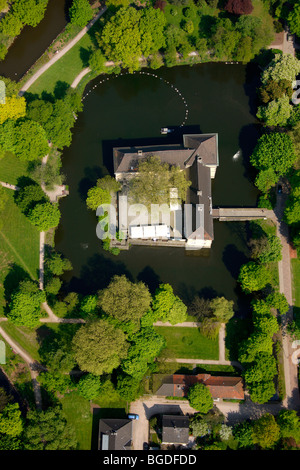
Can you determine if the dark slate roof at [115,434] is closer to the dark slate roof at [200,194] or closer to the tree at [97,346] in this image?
the tree at [97,346]

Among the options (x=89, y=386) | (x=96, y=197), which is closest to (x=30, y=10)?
(x=96, y=197)

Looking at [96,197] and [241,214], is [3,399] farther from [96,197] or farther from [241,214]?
[241,214]

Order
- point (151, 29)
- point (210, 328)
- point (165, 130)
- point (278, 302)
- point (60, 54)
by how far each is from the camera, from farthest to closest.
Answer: point (60, 54) < point (165, 130) < point (151, 29) < point (210, 328) < point (278, 302)

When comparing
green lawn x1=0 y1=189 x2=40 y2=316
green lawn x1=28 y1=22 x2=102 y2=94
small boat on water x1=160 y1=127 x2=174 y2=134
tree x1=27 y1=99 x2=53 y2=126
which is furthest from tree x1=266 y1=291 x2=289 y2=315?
green lawn x1=28 y1=22 x2=102 y2=94

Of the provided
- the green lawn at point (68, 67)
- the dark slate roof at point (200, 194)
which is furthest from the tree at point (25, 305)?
the green lawn at point (68, 67)

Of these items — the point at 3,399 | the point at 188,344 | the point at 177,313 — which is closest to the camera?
the point at 3,399

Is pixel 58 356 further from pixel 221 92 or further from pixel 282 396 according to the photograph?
pixel 221 92

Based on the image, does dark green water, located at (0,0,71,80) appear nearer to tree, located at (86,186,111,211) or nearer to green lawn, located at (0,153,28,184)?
green lawn, located at (0,153,28,184)
